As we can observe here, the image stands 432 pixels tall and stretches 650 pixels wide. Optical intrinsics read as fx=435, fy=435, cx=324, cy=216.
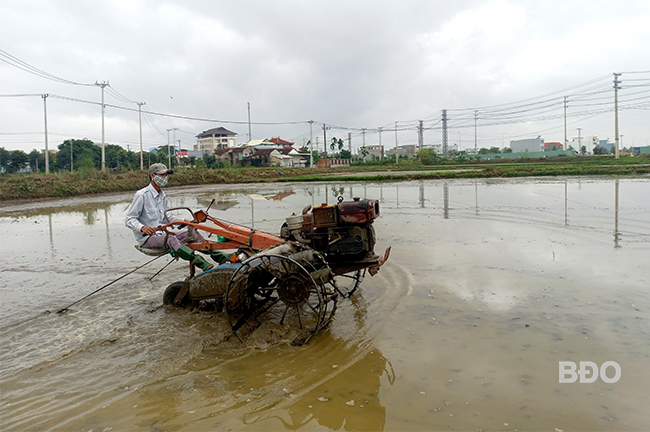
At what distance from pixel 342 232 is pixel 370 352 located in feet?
5.22

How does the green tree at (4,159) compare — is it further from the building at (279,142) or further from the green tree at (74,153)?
the building at (279,142)

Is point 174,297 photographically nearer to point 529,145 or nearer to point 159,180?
point 159,180

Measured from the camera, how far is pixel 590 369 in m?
3.98

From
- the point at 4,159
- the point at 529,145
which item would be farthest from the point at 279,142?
the point at 529,145

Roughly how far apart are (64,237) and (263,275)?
941 cm

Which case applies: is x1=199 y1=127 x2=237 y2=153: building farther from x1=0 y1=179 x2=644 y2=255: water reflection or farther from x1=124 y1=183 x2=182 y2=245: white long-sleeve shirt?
x1=124 y1=183 x2=182 y2=245: white long-sleeve shirt

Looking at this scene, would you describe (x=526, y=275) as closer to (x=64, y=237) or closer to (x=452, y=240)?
(x=452, y=240)

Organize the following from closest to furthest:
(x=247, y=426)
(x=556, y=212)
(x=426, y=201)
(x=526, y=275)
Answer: (x=247, y=426)
(x=526, y=275)
(x=556, y=212)
(x=426, y=201)

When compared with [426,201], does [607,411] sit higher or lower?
lower

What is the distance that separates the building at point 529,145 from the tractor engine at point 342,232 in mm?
125221

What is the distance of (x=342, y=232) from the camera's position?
552cm

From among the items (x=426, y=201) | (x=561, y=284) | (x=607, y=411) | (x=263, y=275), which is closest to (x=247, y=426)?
(x=263, y=275)

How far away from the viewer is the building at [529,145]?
393 feet

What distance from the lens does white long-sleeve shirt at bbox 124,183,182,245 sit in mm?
5607
